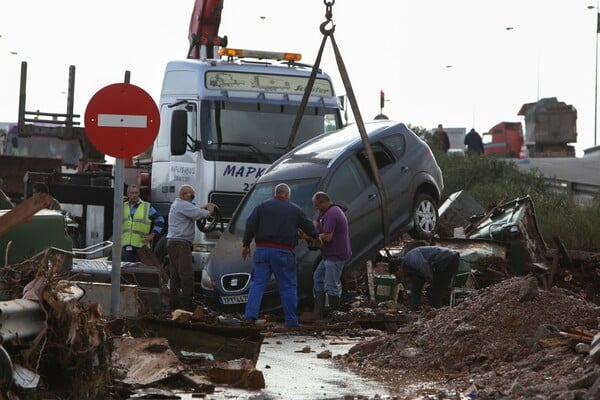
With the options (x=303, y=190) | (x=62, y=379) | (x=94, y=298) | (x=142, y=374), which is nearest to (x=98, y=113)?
(x=94, y=298)

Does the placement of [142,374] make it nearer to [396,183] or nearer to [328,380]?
[328,380]

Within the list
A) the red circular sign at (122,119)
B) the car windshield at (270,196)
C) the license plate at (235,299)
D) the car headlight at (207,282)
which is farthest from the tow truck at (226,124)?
the red circular sign at (122,119)

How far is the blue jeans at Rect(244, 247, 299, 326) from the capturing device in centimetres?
1608

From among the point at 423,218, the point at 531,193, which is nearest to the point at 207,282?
the point at 423,218

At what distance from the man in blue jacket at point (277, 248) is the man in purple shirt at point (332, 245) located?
0.50m

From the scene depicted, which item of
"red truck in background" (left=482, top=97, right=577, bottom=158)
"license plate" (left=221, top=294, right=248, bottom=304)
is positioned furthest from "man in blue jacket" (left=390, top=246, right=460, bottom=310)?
"red truck in background" (left=482, top=97, right=577, bottom=158)

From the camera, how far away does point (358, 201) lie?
59.1 ft

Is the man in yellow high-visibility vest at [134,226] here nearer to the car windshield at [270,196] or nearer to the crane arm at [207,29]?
the car windshield at [270,196]

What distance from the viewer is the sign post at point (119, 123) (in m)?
11.8

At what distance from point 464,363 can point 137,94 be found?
3839 mm

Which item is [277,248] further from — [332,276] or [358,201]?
[358,201]

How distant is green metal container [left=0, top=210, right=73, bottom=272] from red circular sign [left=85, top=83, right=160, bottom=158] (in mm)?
1223

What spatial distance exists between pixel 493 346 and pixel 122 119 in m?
3.97

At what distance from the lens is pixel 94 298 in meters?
11.8
